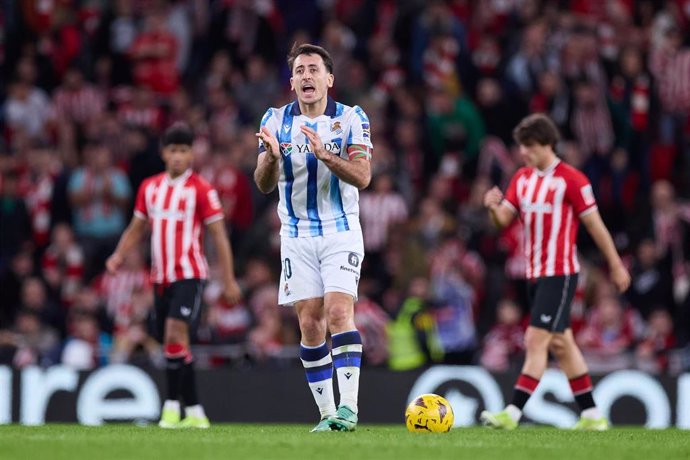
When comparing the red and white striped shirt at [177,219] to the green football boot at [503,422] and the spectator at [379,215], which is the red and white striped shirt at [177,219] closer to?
the green football boot at [503,422]

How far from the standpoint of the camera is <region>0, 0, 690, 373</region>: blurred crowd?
1485cm

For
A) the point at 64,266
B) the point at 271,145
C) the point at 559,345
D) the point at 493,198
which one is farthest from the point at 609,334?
the point at 271,145

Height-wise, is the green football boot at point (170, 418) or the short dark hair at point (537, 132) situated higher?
the short dark hair at point (537, 132)

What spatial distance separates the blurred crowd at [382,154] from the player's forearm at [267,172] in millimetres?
5651

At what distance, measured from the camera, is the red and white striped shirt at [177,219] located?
34.9 feet

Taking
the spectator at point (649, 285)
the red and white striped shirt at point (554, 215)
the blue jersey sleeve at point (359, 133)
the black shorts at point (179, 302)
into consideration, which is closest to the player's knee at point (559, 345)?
the red and white striped shirt at point (554, 215)

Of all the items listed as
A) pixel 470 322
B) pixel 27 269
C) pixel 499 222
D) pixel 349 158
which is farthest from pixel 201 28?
pixel 349 158

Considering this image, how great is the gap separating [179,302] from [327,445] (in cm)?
339

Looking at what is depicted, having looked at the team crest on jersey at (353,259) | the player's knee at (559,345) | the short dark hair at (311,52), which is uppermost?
the short dark hair at (311,52)

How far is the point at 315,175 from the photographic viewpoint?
8609 millimetres

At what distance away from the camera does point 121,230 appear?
16.5 metres

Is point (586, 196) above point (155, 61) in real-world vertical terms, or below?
below

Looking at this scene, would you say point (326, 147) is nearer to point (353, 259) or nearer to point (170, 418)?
point (353, 259)

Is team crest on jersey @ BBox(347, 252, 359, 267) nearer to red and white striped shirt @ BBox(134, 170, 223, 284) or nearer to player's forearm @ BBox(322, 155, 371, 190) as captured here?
player's forearm @ BBox(322, 155, 371, 190)
